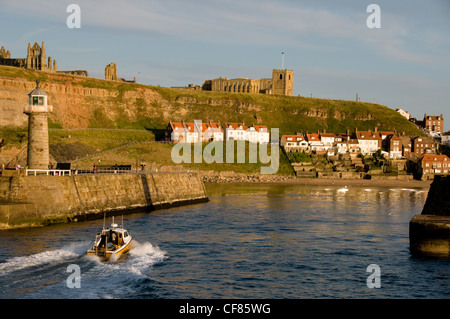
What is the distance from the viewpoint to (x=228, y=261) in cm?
3838

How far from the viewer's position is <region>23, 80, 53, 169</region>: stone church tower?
56.8 meters

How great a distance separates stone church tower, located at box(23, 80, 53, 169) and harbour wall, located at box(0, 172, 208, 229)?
4423mm

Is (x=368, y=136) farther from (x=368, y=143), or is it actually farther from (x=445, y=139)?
(x=445, y=139)

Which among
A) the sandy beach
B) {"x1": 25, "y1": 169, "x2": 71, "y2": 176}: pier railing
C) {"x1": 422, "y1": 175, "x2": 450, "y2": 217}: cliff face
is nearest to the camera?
{"x1": 422, "y1": 175, "x2": 450, "y2": 217}: cliff face

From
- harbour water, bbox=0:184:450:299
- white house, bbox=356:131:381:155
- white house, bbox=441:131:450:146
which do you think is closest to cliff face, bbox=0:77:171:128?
white house, bbox=356:131:381:155

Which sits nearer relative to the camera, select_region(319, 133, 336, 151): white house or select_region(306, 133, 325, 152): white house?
select_region(306, 133, 325, 152): white house

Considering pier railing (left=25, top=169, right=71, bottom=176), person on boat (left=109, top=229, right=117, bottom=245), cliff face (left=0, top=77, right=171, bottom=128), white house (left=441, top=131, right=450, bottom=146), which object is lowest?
person on boat (left=109, top=229, right=117, bottom=245)

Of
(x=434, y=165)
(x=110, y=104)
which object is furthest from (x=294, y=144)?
(x=110, y=104)

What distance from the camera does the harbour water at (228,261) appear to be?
Answer: 1217 inches

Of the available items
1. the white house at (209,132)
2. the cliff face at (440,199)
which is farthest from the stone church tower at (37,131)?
the white house at (209,132)

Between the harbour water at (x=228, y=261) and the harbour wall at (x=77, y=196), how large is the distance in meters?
1.96

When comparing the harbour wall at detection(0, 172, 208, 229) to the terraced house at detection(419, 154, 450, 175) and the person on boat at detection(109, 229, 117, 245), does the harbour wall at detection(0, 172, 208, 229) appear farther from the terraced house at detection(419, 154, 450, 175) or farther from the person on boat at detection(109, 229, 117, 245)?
the terraced house at detection(419, 154, 450, 175)
